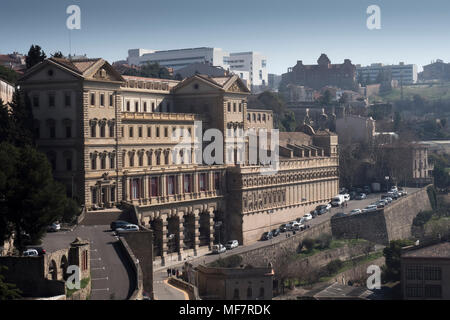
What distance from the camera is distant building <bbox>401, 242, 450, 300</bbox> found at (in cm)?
6406

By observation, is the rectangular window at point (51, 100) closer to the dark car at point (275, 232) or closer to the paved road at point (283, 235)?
the paved road at point (283, 235)

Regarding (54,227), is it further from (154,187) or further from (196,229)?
(196,229)

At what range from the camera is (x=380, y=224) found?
91688 mm

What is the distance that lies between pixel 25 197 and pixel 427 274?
30.5 metres

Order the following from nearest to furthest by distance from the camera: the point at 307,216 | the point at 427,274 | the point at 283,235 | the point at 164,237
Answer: the point at 427,274 → the point at 164,237 → the point at 283,235 → the point at 307,216

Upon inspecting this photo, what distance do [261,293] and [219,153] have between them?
23.9 meters

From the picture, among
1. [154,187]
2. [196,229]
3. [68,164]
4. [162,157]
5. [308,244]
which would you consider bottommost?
[308,244]

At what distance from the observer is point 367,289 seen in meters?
67.0

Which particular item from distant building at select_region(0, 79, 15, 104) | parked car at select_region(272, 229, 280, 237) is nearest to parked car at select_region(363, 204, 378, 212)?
parked car at select_region(272, 229, 280, 237)

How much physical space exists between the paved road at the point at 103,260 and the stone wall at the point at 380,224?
33727 mm

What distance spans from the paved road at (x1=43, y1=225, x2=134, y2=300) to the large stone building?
8.27 metres

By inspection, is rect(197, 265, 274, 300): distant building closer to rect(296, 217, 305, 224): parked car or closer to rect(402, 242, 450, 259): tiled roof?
rect(402, 242, 450, 259): tiled roof

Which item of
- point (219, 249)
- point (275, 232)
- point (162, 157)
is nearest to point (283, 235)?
point (275, 232)
